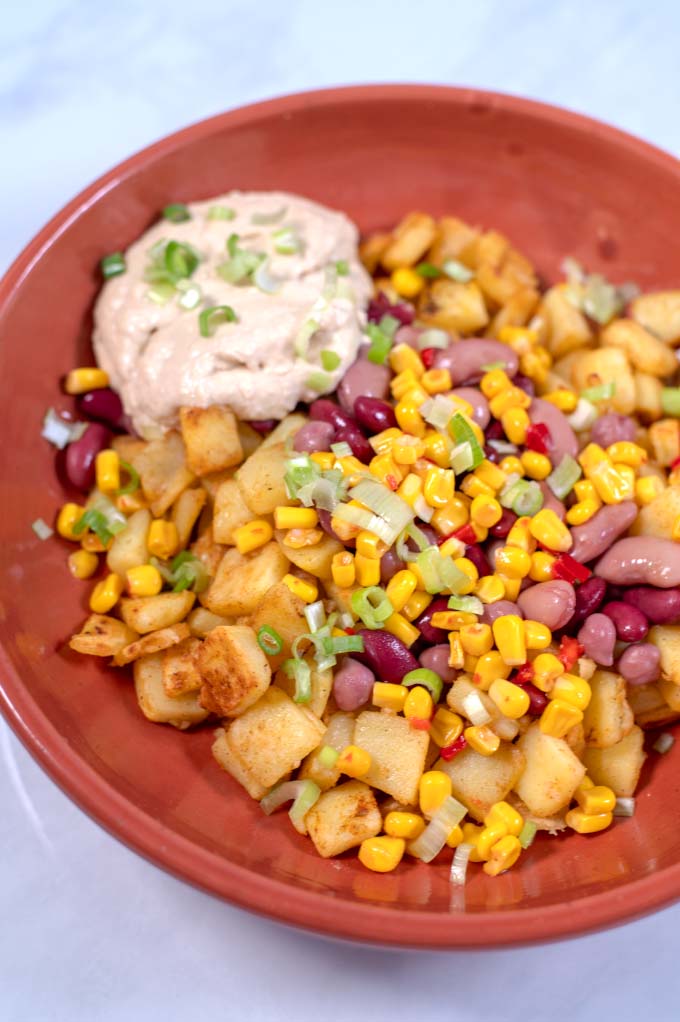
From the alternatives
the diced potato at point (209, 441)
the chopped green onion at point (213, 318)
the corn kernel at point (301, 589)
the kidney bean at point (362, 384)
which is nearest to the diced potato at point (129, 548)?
the diced potato at point (209, 441)

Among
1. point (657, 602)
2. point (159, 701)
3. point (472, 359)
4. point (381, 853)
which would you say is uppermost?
point (472, 359)

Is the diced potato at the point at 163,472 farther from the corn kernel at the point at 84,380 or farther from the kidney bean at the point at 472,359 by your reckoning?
the kidney bean at the point at 472,359

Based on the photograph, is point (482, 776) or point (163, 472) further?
point (163, 472)

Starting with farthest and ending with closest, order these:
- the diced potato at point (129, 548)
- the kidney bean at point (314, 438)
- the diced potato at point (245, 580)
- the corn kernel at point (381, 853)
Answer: the diced potato at point (129, 548)
the kidney bean at point (314, 438)
the diced potato at point (245, 580)
the corn kernel at point (381, 853)

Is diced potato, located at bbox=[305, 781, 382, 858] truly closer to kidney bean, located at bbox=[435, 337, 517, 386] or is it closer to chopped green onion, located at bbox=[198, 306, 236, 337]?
kidney bean, located at bbox=[435, 337, 517, 386]

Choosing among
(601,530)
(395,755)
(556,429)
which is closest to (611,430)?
(556,429)

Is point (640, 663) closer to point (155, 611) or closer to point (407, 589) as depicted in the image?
point (407, 589)

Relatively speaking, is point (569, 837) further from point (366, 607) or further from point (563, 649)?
point (366, 607)

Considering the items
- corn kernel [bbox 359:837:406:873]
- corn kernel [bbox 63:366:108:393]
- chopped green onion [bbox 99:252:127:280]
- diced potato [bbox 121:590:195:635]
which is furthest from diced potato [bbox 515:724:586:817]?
chopped green onion [bbox 99:252:127:280]
